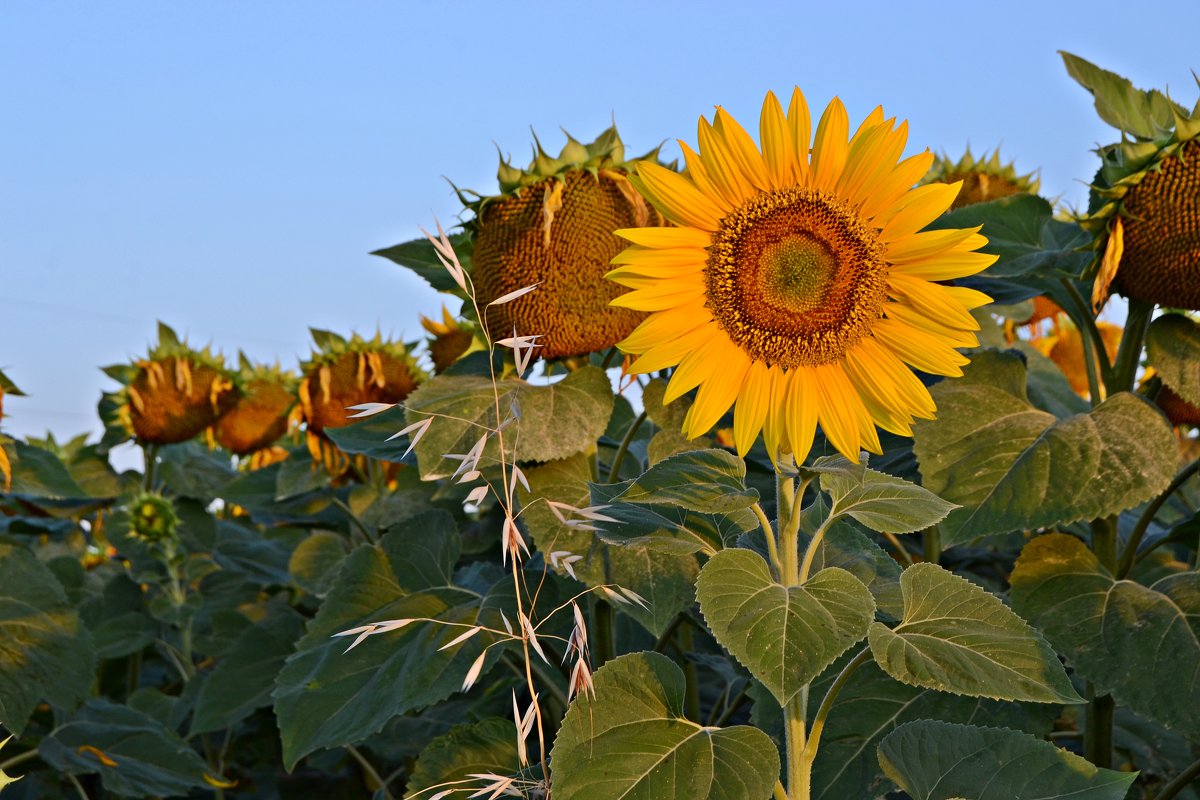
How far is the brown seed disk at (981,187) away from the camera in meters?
3.20

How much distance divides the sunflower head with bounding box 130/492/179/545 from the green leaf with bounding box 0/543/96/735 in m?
0.94

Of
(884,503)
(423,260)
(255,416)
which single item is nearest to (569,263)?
(423,260)

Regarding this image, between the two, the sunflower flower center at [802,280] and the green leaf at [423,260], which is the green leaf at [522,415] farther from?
the sunflower flower center at [802,280]

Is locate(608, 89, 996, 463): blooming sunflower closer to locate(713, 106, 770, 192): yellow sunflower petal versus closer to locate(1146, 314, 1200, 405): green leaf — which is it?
locate(713, 106, 770, 192): yellow sunflower petal

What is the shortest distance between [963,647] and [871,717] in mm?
494

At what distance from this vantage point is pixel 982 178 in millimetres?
3244

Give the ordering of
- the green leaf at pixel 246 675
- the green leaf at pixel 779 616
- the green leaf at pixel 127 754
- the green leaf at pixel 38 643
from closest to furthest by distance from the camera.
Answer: the green leaf at pixel 779 616
the green leaf at pixel 38 643
the green leaf at pixel 127 754
the green leaf at pixel 246 675

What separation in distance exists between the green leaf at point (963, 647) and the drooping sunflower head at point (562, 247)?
2.73ft

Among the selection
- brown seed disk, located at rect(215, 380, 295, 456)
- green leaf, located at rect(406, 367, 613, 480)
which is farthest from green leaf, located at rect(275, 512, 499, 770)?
brown seed disk, located at rect(215, 380, 295, 456)

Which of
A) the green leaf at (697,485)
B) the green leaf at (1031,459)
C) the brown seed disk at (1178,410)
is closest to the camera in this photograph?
the green leaf at (697,485)

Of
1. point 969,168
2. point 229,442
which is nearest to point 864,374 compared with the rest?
point 969,168

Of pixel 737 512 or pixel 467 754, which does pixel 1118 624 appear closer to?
pixel 737 512

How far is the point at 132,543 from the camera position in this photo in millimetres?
3809

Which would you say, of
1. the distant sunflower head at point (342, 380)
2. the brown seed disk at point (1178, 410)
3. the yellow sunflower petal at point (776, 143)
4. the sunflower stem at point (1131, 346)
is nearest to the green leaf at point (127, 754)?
the distant sunflower head at point (342, 380)
